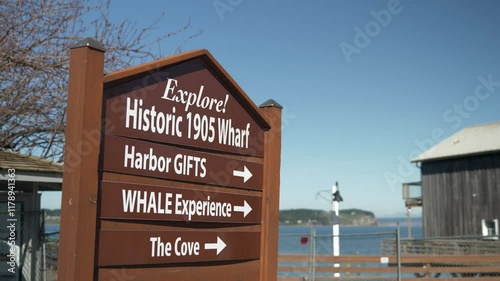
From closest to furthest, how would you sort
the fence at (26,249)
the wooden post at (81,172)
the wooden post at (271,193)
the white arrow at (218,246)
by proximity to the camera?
the wooden post at (81,172) → the white arrow at (218,246) → the wooden post at (271,193) → the fence at (26,249)

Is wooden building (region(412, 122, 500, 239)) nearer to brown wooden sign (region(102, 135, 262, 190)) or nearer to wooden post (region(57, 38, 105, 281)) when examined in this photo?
brown wooden sign (region(102, 135, 262, 190))

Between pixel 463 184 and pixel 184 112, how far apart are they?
3133 cm

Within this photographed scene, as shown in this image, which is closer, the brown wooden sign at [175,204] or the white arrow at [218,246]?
the brown wooden sign at [175,204]

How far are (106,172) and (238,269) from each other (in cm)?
164

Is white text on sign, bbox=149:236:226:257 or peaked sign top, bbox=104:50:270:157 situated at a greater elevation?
peaked sign top, bbox=104:50:270:157

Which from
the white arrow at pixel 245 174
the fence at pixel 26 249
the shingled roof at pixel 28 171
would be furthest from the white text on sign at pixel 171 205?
the fence at pixel 26 249

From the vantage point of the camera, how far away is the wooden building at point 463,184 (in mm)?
32125

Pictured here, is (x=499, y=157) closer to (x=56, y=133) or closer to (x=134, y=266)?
(x=56, y=133)

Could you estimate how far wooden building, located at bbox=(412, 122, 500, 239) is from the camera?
32125 mm

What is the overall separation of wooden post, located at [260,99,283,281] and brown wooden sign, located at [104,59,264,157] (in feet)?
0.37

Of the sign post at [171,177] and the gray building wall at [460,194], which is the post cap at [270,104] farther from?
the gray building wall at [460,194]

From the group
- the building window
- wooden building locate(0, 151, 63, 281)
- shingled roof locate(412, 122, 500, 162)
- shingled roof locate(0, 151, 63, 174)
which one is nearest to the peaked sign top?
shingled roof locate(0, 151, 63, 174)

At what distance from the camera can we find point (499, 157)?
3156 cm

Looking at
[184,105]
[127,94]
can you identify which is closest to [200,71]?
[184,105]
